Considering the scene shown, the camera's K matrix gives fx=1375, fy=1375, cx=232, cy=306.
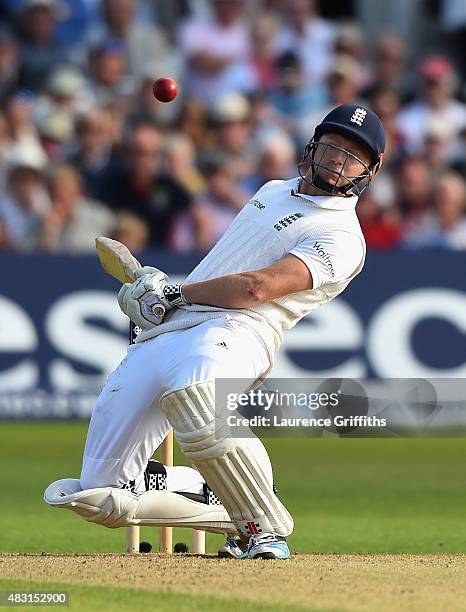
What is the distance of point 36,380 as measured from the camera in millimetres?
13016

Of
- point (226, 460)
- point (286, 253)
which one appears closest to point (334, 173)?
point (286, 253)

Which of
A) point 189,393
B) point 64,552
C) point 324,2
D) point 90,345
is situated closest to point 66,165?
point 90,345

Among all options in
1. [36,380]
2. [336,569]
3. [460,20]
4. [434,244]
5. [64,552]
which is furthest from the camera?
[460,20]

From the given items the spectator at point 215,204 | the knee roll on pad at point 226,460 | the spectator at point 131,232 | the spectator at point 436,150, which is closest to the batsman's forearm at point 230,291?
the knee roll on pad at point 226,460

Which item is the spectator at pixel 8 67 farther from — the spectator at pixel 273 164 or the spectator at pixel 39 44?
the spectator at pixel 273 164

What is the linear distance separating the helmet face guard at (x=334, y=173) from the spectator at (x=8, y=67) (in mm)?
9598

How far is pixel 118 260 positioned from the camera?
6883 mm

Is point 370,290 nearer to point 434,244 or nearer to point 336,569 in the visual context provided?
point 434,244

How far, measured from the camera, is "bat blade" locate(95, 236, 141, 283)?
6.81m

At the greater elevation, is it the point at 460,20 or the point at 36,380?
the point at 460,20

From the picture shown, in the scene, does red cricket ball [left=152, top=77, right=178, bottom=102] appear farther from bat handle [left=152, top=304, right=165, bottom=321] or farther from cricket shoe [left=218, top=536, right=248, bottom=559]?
cricket shoe [left=218, top=536, right=248, bottom=559]

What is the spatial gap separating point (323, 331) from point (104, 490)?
699 centimetres

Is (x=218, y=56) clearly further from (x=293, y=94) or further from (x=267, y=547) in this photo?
(x=267, y=547)

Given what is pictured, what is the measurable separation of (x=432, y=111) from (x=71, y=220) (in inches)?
177
